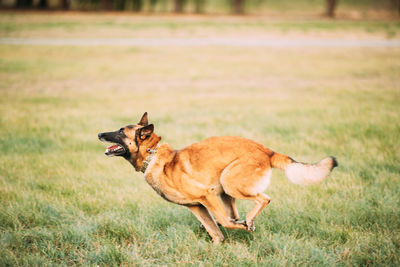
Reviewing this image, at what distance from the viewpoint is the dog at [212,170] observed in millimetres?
3768

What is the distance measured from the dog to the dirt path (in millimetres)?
19653

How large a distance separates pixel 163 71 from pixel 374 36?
58.0 ft

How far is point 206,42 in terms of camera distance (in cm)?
2425

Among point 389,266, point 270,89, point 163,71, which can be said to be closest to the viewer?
point 389,266

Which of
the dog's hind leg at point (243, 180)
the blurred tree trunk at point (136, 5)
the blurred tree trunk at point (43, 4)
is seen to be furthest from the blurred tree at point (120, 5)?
the dog's hind leg at point (243, 180)

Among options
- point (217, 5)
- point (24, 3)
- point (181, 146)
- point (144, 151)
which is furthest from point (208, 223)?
point (217, 5)

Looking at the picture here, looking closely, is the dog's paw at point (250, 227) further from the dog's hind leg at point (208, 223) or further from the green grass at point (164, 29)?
the green grass at point (164, 29)

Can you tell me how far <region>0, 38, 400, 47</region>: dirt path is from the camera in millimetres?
22547

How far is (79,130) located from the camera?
25.9 ft

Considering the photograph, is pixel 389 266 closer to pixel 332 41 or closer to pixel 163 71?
pixel 163 71

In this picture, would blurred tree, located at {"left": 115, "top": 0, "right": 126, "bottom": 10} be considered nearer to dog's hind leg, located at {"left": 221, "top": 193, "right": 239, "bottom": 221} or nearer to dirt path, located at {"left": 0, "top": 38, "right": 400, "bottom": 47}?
dirt path, located at {"left": 0, "top": 38, "right": 400, "bottom": 47}

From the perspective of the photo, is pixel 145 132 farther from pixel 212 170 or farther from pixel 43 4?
pixel 43 4

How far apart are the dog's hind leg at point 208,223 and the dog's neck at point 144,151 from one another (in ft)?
2.46

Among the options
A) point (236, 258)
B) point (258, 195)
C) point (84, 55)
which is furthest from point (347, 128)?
point (84, 55)
